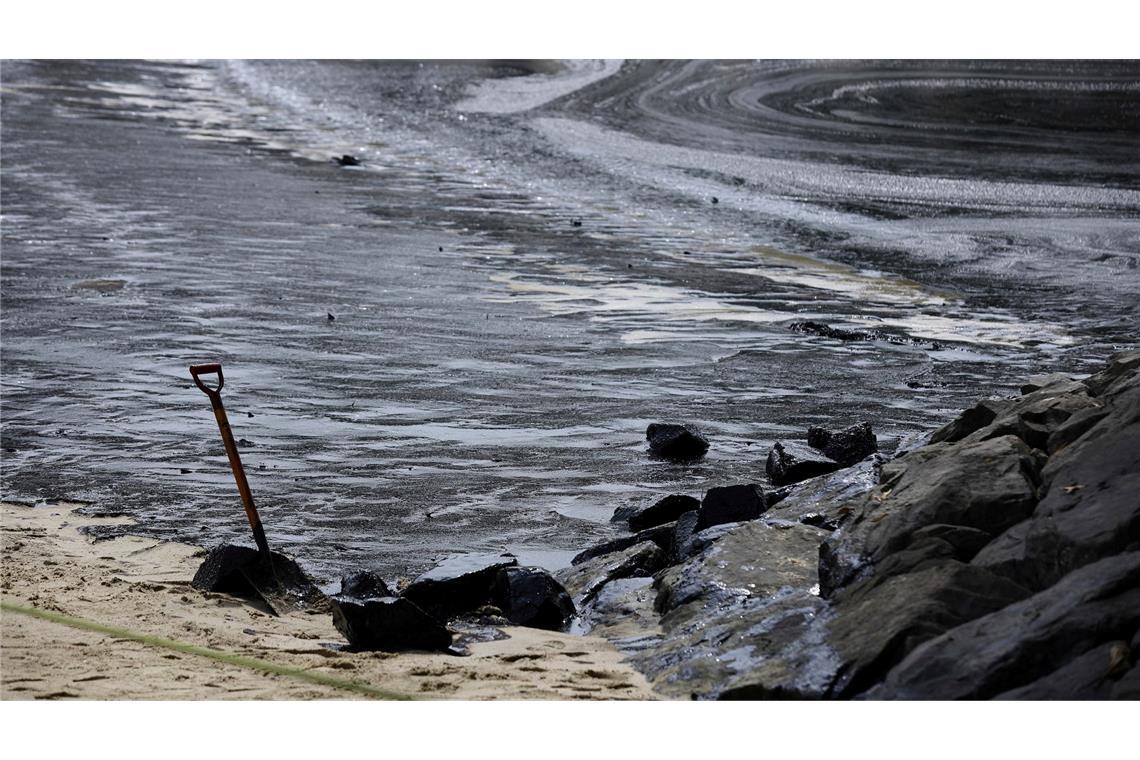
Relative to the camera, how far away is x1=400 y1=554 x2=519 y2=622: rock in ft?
19.5

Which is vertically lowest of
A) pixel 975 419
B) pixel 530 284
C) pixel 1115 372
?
pixel 530 284

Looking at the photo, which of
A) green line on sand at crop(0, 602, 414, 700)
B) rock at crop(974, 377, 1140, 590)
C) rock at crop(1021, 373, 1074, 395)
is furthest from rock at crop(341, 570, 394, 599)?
rock at crop(1021, 373, 1074, 395)

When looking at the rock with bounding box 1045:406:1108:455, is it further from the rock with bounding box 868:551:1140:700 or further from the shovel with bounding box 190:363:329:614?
the shovel with bounding box 190:363:329:614

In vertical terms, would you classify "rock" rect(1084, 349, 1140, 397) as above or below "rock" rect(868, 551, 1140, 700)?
above

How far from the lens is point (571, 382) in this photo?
9.67 metres

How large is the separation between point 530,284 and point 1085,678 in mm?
9003

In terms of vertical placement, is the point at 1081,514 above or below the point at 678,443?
above

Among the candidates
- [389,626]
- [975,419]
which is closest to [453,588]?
[389,626]

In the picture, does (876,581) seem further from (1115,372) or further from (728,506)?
(1115,372)

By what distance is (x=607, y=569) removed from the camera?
6.35 metres

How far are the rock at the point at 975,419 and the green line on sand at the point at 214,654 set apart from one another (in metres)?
2.90

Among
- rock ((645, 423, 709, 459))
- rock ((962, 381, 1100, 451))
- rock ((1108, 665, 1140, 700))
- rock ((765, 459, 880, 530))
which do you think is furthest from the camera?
rock ((645, 423, 709, 459))

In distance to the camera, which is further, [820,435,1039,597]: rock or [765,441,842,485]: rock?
[765,441,842,485]: rock

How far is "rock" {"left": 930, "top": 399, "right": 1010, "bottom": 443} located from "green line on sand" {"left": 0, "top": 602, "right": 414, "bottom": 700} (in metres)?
2.90
